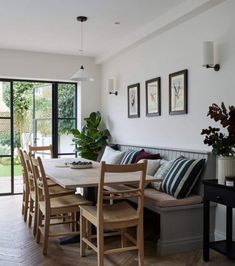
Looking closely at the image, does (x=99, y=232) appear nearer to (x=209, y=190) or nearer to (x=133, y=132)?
(x=209, y=190)

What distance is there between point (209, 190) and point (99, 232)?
1.08 meters

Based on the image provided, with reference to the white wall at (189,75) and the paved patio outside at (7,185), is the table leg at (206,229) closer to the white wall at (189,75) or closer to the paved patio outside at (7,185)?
the white wall at (189,75)

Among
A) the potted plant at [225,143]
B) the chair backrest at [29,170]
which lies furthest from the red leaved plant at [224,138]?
the chair backrest at [29,170]

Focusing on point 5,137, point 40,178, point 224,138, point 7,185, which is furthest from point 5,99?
point 224,138

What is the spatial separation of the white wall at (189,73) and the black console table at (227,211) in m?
0.82

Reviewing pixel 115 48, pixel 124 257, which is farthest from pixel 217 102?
pixel 115 48

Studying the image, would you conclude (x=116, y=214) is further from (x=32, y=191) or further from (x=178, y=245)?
(x=32, y=191)

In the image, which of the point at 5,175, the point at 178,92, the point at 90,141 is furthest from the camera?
the point at 5,175

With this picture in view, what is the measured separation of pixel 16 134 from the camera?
248 inches

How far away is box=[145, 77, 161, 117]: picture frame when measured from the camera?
4637mm

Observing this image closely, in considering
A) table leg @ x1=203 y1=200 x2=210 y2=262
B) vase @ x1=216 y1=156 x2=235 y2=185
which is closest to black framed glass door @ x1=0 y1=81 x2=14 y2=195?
table leg @ x1=203 y1=200 x2=210 y2=262

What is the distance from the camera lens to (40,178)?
3471 mm

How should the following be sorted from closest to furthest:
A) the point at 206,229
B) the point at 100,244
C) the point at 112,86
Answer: the point at 100,244 < the point at 206,229 < the point at 112,86

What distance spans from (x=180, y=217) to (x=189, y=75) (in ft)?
5.53
